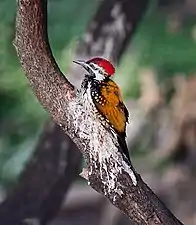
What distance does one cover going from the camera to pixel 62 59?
4.57ft

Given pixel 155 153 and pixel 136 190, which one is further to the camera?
pixel 155 153

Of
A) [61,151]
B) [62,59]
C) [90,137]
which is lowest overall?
[90,137]

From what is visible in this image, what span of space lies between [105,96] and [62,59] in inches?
23.6

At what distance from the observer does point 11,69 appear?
1379mm

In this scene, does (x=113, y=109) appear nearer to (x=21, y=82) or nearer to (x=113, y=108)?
(x=113, y=108)

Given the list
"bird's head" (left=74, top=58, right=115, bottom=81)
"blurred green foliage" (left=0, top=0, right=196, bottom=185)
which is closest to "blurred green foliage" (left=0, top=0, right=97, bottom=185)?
"blurred green foliage" (left=0, top=0, right=196, bottom=185)

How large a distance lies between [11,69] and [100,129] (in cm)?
63

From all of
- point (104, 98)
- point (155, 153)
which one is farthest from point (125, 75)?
point (104, 98)

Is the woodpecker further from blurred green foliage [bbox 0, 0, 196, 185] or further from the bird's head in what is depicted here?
blurred green foliage [bbox 0, 0, 196, 185]

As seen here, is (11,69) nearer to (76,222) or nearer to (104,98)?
(76,222)

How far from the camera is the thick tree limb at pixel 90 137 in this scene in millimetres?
793

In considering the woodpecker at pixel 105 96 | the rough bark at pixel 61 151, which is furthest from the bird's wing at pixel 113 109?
the rough bark at pixel 61 151

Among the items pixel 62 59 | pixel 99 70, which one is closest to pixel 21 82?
pixel 62 59

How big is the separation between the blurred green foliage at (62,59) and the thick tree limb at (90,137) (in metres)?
0.59
